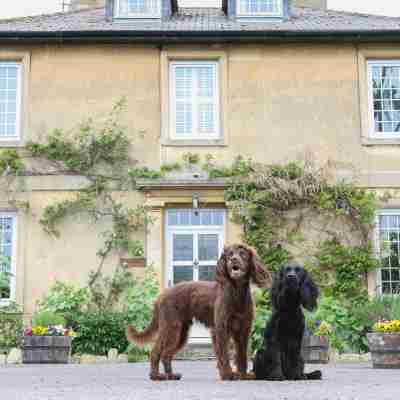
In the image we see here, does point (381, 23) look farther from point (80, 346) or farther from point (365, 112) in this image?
point (80, 346)

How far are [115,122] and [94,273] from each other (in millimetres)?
2919

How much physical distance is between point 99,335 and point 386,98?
711cm

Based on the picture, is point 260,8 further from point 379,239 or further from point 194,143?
point 379,239

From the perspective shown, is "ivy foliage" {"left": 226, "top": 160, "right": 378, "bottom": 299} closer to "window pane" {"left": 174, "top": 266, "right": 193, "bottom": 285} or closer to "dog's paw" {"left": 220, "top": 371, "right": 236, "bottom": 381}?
"window pane" {"left": 174, "top": 266, "right": 193, "bottom": 285}

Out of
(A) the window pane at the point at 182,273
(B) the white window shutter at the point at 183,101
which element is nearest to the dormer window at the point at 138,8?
(B) the white window shutter at the point at 183,101

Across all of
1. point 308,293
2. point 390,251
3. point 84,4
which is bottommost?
point 308,293

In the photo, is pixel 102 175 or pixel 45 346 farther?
pixel 102 175

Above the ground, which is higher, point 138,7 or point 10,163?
point 138,7

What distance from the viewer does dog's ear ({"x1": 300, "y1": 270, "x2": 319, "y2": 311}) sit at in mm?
6707

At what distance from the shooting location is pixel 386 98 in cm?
1475

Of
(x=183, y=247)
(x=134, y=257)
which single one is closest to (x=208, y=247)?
(x=183, y=247)

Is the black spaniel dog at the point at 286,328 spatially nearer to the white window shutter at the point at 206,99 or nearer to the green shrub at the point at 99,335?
the green shrub at the point at 99,335

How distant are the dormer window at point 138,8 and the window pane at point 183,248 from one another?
4.73 metres

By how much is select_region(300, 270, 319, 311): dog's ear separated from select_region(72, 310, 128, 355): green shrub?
657 cm
